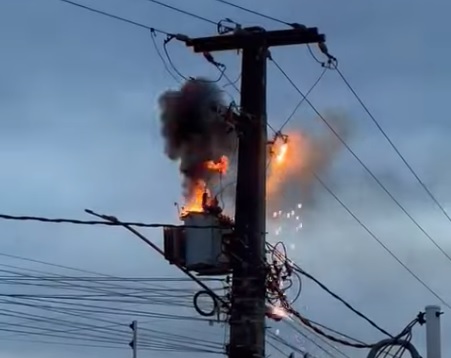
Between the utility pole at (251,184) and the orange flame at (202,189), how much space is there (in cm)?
103

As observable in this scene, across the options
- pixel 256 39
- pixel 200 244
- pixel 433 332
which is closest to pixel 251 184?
pixel 200 244

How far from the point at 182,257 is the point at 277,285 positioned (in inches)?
71.4

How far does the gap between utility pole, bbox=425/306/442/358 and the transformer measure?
4.38 metres

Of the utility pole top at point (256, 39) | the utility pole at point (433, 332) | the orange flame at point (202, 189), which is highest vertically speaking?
the utility pole top at point (256, 39)

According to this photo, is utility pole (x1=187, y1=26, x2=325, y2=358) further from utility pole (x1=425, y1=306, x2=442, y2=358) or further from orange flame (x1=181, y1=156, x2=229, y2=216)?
utility pole (x1=425, y1=306, x2=442, y2=358)

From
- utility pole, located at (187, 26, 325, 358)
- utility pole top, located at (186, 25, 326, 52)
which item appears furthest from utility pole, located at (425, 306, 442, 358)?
utility pole top, located at (186, 25, 326, 52)

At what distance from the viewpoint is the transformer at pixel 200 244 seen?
1008 inches

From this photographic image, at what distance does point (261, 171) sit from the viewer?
2559 centimetres

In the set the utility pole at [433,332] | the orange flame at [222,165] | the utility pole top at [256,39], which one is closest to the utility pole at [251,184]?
the utility pole top at [256,39]

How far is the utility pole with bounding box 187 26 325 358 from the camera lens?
24531 mm

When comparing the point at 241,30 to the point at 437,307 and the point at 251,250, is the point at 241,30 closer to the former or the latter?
the point at 251,250

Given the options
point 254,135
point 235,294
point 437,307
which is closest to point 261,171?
point 254,135

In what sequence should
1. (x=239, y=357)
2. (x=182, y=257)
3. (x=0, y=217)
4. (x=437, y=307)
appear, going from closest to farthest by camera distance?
(x=0, y=217) → (x=239, y=357) → (x=182, y=257) → (x=437, y=307)

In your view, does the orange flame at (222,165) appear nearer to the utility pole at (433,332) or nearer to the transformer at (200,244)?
the transformer at (200,244)
